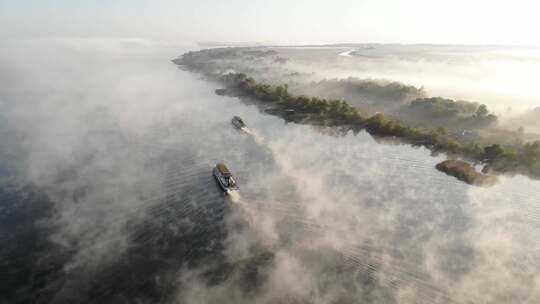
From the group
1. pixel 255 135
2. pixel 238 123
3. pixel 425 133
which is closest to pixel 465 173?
pixel 425 133

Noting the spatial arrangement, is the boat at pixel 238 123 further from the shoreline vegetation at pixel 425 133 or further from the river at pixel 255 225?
the shoreline vegetation at pixel 425 133

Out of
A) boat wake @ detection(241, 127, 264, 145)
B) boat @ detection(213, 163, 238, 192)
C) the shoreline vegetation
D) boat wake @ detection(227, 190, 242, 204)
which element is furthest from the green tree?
boat wake @ detection(227, 190, 242, 204)

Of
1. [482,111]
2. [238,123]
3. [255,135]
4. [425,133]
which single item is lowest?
[255,135]

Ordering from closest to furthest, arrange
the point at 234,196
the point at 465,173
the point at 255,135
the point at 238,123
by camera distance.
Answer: the point at 234,196 < the point at 465,173 < the point at 255,135 < the point at 238,123

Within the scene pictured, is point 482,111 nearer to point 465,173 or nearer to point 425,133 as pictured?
point 425,133

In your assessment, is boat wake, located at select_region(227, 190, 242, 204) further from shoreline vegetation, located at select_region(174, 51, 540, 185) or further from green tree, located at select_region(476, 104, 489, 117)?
green tree, located at select_region(476, 104, 489, 117)

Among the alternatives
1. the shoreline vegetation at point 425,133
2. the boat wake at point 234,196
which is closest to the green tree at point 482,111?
the shoreline vegetation at point 425,133
